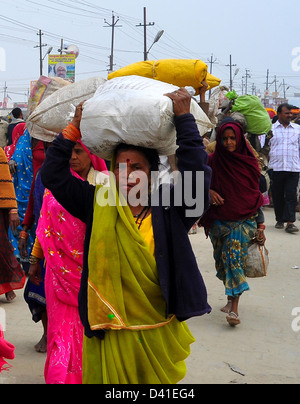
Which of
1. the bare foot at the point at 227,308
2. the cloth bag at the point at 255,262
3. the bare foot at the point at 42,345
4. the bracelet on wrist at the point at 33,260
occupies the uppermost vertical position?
the bracelet on wrist at the point at 33,260

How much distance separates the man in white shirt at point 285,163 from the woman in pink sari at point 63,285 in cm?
859

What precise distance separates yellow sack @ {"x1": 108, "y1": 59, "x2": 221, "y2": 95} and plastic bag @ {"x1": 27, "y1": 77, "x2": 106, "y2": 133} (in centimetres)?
26

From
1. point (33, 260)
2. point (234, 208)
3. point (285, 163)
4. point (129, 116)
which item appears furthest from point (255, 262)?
point (285, 163)

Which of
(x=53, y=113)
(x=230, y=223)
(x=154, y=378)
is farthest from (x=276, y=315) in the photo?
(x=154, y=378)

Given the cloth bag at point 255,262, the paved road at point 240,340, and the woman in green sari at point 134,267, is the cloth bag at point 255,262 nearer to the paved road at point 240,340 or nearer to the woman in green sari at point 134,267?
the paved road at point 240,340

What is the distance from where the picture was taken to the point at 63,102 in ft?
14.3

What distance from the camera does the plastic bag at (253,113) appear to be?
7512mm

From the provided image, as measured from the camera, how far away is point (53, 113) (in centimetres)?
438

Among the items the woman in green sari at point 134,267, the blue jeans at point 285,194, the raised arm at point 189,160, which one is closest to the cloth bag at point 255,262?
the woman in green sari at point 134,267

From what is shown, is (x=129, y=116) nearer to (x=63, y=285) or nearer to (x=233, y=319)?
(x=63, y=285)

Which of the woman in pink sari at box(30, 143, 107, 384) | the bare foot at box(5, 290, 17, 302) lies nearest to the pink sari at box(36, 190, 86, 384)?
the woman in pink sari at box(30, 143, 107, 384)

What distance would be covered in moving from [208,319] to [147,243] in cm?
382

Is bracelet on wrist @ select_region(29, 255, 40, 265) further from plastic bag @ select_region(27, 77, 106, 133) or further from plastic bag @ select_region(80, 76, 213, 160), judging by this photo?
plastic bag @ select_region(80, 76, 213, 160)

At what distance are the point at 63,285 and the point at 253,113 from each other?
13.0 feet
